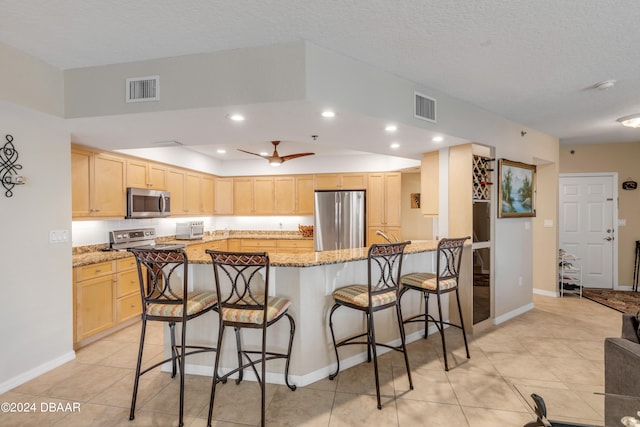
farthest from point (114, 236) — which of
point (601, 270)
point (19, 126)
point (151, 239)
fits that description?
point (601, 270)

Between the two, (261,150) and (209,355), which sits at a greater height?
(261,150)

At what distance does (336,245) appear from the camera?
19.8 ft

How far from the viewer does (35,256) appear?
2.78 meters

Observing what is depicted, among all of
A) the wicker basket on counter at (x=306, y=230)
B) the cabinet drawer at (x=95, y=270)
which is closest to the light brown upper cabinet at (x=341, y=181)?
the wicker basket on counter at (x=306, y=230)

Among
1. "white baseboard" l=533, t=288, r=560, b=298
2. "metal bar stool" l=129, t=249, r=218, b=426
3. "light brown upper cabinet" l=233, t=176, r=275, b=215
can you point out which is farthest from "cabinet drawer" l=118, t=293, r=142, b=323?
"white baseboard" l=533, t=288, r=560, b=298

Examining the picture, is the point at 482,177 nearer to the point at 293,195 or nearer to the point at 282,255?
the point at 282,255

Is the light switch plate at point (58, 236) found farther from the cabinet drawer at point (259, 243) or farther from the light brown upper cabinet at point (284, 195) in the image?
the light brown upper cabinet at point (284, 195)

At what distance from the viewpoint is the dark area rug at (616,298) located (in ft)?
15.2

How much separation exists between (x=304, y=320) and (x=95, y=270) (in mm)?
2451

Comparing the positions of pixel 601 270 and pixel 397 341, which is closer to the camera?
pixel 397 341

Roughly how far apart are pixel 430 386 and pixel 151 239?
4312mm

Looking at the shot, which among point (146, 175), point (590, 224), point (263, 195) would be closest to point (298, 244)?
point (263, 195)

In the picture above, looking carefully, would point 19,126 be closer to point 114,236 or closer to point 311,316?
point 114,236

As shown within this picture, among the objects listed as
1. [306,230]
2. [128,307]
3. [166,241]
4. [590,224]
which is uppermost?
[590,224]
